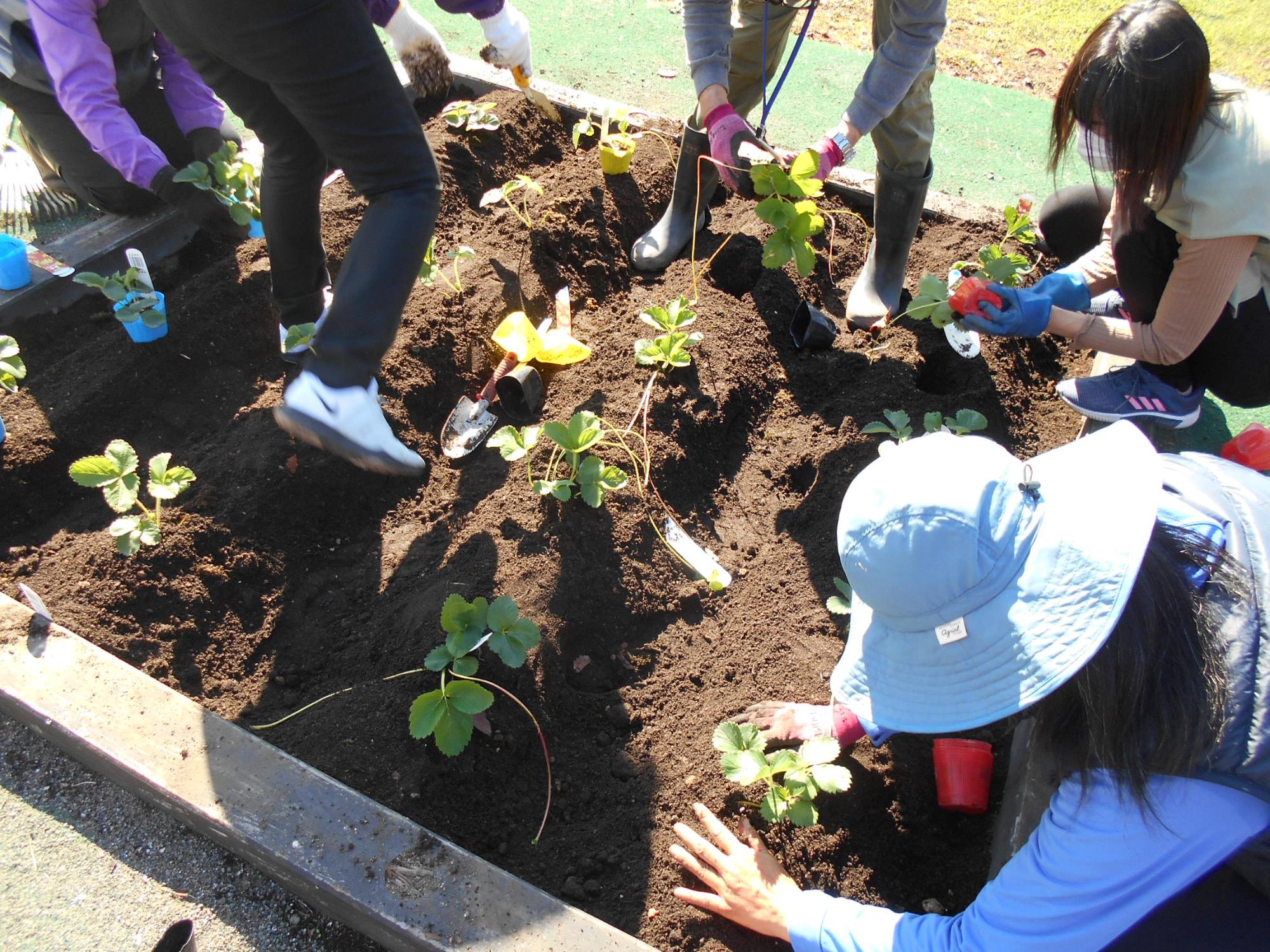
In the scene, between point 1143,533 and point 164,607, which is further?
point 164,607

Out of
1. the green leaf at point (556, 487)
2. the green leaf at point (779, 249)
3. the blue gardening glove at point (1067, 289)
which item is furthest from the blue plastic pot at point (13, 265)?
the blue gardening glove at point (1067, 289)

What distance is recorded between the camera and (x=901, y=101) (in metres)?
2.48

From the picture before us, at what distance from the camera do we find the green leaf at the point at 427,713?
5.19 feet

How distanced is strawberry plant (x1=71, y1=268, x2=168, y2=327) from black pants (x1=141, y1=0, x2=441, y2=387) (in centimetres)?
75

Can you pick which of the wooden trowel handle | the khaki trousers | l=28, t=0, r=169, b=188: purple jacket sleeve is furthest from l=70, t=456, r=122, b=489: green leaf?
the khaki trousers

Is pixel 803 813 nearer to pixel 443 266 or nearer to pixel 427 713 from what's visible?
pixel 427 713

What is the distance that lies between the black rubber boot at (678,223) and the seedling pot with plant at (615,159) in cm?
19

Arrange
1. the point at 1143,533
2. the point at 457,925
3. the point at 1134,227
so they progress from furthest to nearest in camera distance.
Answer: the point at 1134,227
the point at 457,925
the point at 1143,533

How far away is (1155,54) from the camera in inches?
66.3

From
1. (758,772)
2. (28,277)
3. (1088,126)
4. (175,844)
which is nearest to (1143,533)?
(758,772)

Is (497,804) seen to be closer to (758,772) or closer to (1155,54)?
(758,772)

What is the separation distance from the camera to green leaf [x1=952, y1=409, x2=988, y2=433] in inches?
83.9

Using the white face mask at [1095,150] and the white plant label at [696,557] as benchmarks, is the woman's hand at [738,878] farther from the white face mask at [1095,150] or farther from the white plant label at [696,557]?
the white face mask at [1095,150]

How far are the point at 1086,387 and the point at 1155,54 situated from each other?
97cm
